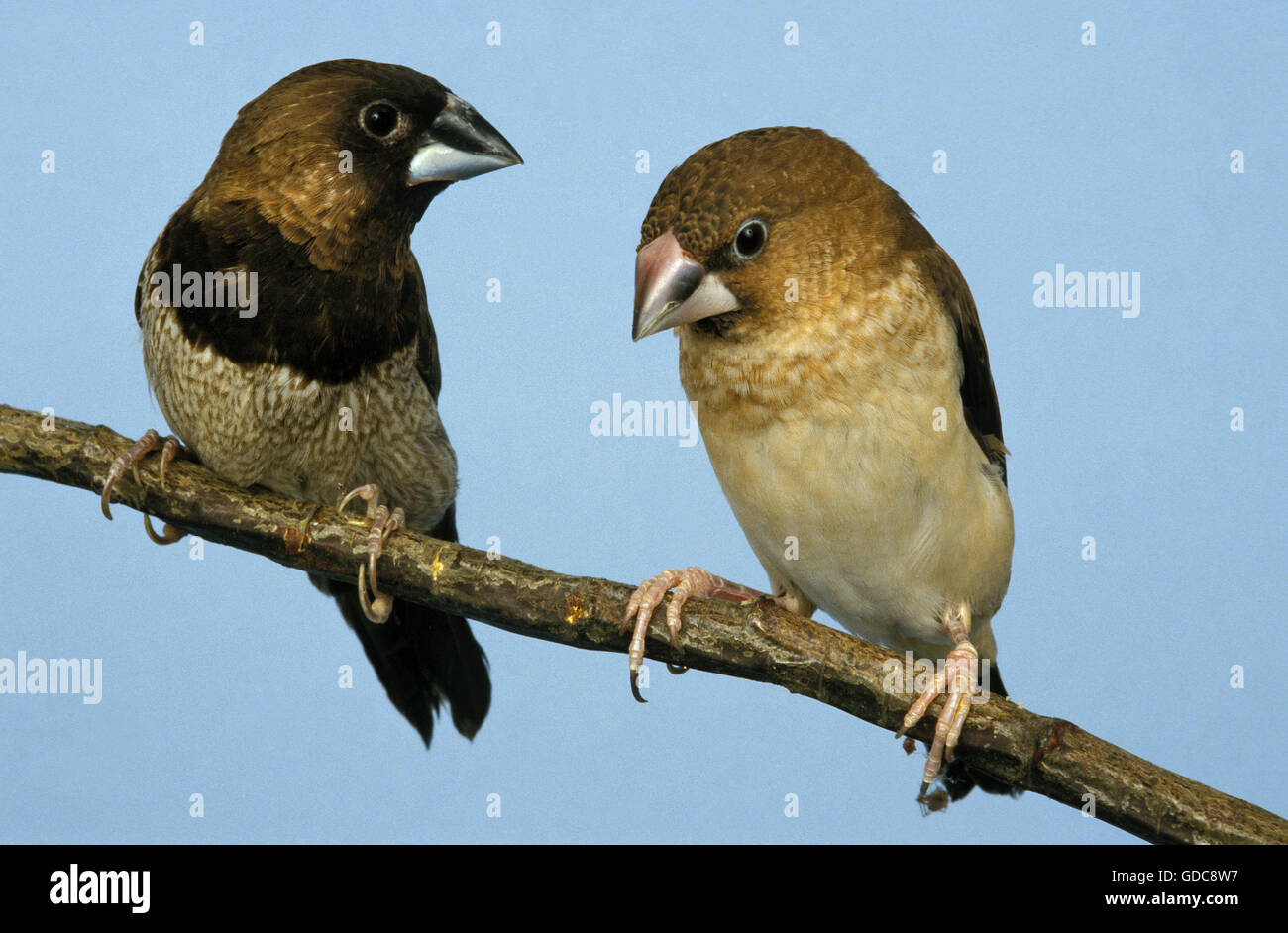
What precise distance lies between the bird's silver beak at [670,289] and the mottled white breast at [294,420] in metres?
1.05

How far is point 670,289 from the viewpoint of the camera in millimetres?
3557

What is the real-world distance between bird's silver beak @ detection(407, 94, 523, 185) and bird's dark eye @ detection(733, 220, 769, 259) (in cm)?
76

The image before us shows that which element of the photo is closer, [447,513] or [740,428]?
[740,428]

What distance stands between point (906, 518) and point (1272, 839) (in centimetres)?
125

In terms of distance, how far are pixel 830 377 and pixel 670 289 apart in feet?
1.78

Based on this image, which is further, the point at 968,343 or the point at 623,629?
the point at 968,343

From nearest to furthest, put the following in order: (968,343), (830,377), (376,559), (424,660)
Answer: (830,377)
(376,559)
(968,343)
(424,660)

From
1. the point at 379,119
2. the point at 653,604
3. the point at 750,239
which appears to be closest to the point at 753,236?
the point at 750,239

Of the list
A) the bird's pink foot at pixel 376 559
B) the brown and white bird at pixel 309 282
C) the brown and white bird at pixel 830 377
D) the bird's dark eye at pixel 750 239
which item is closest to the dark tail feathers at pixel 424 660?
the brown and white bird at pixel 309 282

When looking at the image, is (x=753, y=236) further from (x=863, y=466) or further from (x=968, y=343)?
(x=968, y=343)

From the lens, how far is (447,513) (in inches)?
200
